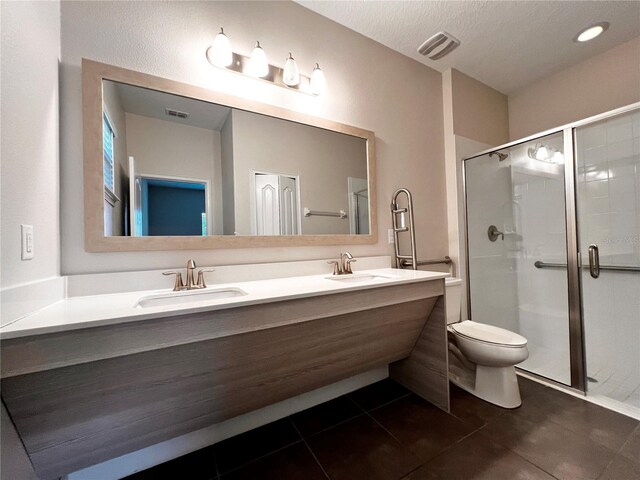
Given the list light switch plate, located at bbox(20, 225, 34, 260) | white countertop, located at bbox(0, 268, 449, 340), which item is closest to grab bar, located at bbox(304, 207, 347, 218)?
white countertop, located at bbox(0, 268, 449, 340)

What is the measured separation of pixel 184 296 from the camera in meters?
1.10

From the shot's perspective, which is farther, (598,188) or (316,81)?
(598,188)

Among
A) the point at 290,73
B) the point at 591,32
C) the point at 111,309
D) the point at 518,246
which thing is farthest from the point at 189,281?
the point at 591,32

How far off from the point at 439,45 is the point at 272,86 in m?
1.33

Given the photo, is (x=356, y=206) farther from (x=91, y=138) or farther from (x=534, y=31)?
(x=534, y=31)

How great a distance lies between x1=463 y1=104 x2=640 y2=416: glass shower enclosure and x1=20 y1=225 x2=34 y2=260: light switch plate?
2.64m

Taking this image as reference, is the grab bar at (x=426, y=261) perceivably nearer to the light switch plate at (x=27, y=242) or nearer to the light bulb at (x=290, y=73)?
the light bulb at (x=290, y=73)

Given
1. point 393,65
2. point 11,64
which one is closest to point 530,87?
point 393,65

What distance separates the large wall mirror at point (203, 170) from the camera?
1120 mm

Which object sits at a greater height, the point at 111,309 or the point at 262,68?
the point at 262,68

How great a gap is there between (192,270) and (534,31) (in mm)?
2726

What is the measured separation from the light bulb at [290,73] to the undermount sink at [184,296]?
120 cm

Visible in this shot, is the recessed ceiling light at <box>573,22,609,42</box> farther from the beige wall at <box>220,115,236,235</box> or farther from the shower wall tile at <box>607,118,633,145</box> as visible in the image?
the beige wall at <box>220,115,236,235</box>

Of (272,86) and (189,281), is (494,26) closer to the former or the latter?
(272,86)
